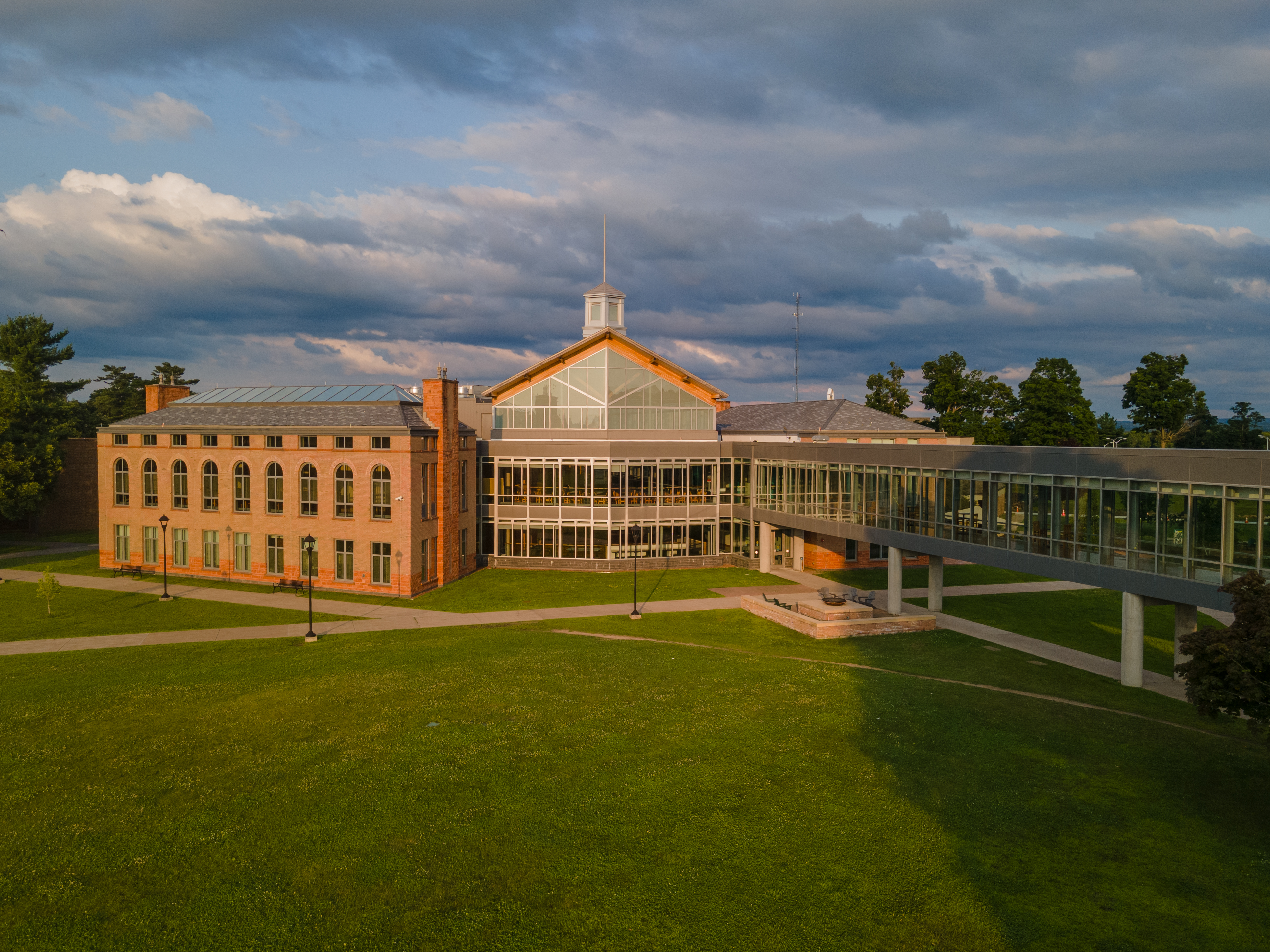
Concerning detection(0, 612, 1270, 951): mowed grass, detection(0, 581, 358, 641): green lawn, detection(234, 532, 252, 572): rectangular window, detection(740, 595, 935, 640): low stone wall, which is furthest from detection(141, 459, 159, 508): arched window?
detection(740, 595, 935, 640): low stone wall

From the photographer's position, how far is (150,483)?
42750 millimetres

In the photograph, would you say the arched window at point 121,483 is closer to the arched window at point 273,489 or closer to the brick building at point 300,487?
the brick building at point 300,487

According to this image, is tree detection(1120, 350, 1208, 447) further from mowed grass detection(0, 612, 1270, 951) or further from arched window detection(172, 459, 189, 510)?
arched window detection(172, 459, 189, 510)

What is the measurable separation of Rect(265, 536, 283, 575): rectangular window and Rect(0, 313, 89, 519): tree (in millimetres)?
20849

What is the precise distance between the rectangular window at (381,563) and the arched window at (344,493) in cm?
211

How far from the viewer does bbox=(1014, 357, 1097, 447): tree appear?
225 ft

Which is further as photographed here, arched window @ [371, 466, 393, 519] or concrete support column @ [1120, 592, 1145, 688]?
arched window @ [371, 466, 393, 519]

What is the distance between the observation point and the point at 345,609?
34.4 metres

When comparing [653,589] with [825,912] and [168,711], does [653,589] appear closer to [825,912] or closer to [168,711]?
[168,711]

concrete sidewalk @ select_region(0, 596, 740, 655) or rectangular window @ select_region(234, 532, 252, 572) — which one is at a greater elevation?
rectangular window @ select_region(234, 532, 252, 572)

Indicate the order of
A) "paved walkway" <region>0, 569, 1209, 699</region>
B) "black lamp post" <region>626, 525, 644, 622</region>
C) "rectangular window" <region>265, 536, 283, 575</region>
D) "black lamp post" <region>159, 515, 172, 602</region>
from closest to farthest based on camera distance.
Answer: "paved walkway" <region>0, 569, 1209, 699</region>, "black lamp post" <region>159, 515, 172, 602</region>, "black lamp post" <region>626, 525, 644, 622</region>, "rectangular window" <region>265, 536, 283, 575</region>

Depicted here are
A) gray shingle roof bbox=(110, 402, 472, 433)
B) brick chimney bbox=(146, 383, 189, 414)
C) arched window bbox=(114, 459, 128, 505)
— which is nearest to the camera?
gray shingle roof bbox=(110, 402, 472, 433)

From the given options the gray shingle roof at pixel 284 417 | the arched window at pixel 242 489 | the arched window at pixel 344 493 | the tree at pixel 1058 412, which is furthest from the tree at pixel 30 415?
the tree at pixel 1058 412

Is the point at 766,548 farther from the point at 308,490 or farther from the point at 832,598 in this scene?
the point at 308,490
